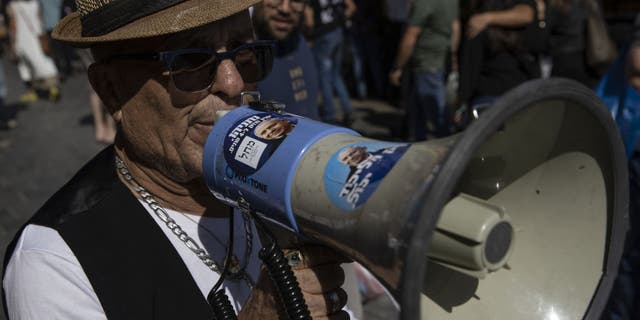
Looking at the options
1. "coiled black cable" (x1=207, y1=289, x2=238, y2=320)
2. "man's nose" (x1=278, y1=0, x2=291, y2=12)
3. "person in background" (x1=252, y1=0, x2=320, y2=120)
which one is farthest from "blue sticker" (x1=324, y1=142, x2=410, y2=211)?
"man's nose" (x1=278, y1=0, x2=291, y2=12)

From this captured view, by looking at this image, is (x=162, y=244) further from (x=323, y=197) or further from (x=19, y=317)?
(x=323, y=197)

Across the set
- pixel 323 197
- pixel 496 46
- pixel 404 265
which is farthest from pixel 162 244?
Answer: pixel 496 46

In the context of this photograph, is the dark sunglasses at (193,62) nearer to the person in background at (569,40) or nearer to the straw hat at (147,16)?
the straw hat at (147,16)

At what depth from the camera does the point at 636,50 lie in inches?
124

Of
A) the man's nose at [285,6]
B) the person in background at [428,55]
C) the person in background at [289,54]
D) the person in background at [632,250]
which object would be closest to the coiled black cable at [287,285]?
the person in background at [289,54]

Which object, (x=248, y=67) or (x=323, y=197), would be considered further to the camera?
(x=248, y=67)

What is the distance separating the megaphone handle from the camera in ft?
4.04

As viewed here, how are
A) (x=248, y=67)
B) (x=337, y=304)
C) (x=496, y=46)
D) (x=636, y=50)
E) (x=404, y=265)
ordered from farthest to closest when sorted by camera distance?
(x=496, y=46) < (x=636, y=50) < (x=248, y=67) < (x=337, y=304) < (x=404, y=265)

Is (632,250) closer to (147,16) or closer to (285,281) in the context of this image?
(285,281)

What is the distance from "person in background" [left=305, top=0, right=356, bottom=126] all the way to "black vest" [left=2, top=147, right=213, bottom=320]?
482cm

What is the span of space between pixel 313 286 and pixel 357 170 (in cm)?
32

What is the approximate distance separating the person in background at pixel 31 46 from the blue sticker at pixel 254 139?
29.8 ft

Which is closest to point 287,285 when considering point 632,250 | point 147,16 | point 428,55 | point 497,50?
point 147,16

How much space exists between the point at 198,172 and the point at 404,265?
2.39 ft
